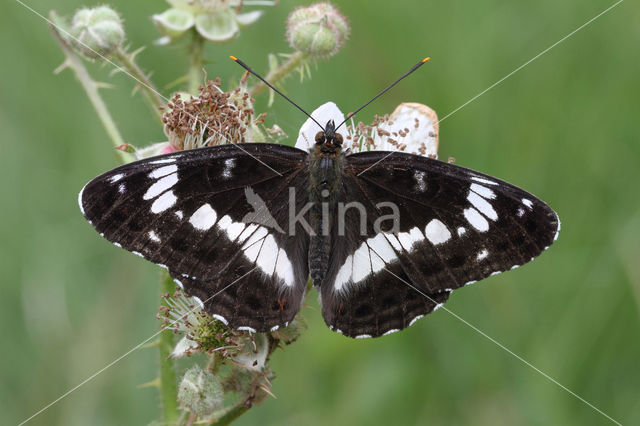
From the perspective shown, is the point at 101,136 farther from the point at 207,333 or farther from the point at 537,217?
the point at 537,217

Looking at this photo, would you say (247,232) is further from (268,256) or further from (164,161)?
(164,161)

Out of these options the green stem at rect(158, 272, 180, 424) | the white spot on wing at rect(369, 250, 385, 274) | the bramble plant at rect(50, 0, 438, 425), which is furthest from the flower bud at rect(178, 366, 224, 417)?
the white spot on wing at rect(369, 250, 385, 274)

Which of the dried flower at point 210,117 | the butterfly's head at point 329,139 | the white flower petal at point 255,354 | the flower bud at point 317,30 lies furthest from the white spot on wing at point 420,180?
the flower bud at point 317,30

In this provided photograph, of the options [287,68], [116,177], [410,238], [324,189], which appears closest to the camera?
[116,177]

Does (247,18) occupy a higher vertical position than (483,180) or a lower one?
higher

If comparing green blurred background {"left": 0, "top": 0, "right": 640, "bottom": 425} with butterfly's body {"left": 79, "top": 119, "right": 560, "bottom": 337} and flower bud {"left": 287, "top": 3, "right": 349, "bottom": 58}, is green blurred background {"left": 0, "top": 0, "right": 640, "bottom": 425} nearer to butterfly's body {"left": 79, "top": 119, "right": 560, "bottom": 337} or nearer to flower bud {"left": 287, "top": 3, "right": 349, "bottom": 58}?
flower bud {"left": 287, "top": 3, "right": 349, "bottom": 58}

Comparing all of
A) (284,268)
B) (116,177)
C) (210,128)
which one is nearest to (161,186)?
(116,177)

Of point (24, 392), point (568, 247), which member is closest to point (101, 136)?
point (24, 392)
